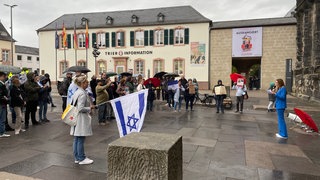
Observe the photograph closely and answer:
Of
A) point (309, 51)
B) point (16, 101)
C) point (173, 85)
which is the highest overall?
point (309, 51)

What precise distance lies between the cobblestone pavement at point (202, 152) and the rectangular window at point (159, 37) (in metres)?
24.1

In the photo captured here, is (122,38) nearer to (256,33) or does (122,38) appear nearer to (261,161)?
(256,33)

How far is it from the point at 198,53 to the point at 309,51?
12.5 m

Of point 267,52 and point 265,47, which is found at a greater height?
point 265,47

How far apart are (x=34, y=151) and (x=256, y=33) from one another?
28016mm

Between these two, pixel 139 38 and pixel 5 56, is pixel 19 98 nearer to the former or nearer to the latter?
pixel 139 38

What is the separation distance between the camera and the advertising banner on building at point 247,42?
28.8 m

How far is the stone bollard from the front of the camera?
2451 mm

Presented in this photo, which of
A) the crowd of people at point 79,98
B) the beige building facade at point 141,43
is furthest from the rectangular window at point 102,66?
the crowd of people at point 79,98

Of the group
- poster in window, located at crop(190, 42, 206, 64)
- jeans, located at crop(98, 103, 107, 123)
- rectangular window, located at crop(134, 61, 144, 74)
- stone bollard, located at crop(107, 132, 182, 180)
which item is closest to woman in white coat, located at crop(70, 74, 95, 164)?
stone bollard, located at crop(107, 132, 182, 180)

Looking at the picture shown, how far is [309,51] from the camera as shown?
2130cm

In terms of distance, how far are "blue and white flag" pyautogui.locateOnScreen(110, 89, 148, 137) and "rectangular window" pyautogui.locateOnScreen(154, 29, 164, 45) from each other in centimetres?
2722

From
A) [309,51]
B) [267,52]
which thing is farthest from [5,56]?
[309,51]

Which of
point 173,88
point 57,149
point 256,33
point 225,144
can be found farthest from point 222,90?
point 256,33
